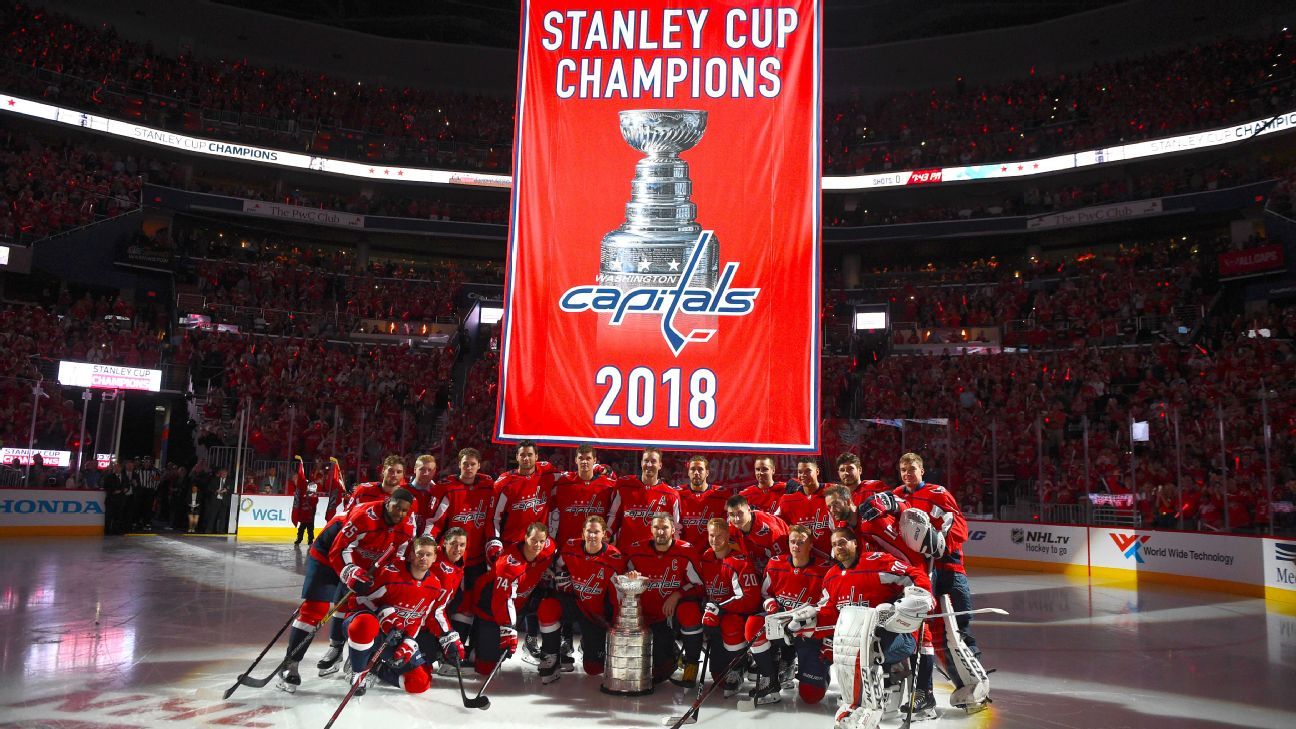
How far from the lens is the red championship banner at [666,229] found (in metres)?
8.01

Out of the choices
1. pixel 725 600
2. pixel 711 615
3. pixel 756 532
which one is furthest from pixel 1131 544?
pixel 711 615

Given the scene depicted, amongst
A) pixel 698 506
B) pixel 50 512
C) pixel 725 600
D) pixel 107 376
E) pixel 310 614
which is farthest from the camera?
pixel 107 376

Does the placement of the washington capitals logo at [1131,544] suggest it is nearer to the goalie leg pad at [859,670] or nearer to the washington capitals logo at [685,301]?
the washington capitals logo at [685,301]

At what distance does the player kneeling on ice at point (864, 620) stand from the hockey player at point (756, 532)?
0.78 m

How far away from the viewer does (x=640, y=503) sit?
7688 mm

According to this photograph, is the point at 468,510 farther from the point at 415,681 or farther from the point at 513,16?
the point at 513,16

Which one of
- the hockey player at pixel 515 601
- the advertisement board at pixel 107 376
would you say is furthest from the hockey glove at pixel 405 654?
the advertisement board at pixel 107 376

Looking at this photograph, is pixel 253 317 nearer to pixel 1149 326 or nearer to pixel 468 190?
pixel 468 190

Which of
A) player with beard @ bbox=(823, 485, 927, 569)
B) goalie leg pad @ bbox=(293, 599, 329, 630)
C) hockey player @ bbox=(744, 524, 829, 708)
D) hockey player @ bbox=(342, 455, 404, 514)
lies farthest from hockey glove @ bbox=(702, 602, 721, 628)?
goalie leg pad @ bbox=(293, 599, 329, 630)

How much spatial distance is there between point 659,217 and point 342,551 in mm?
3953

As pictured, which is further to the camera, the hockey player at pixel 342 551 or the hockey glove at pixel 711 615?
the hockey player at pixel 342 551

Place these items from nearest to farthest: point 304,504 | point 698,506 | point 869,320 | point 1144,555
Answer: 1. point 698,506
2. point 1144,555
3. point 304,504
4. point 869,320

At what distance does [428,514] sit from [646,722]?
2.70 meters

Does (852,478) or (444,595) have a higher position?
(852,478)
